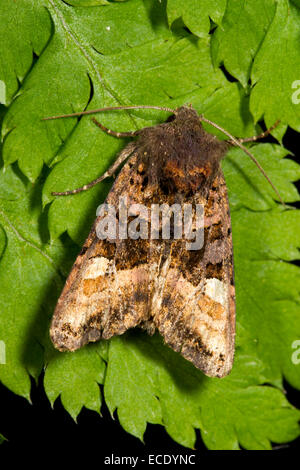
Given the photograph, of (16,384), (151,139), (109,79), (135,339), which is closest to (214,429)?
(135,339)

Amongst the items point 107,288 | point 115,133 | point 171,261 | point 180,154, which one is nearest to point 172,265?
point 171,261

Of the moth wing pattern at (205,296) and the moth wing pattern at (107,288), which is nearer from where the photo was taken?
the moth wing pattern at (107,288)

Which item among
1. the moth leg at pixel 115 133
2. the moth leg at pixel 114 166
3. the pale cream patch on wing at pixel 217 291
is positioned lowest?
the pale cream patch on wing at pixel 217 291

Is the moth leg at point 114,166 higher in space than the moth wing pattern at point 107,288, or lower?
higher

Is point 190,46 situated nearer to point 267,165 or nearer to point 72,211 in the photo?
point 267,165

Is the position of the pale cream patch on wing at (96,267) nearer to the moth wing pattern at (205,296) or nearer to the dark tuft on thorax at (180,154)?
the moth wing pattern at (205,296)

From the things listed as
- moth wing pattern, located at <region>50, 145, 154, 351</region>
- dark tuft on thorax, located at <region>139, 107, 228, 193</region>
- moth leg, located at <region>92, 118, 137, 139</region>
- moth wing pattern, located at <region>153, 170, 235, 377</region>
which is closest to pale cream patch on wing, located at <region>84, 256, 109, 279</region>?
moth wing pattern, located at <region>50, 145, 154, 351</region>

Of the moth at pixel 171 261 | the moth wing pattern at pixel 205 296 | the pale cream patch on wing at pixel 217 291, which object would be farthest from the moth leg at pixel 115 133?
the pale cream patch on wing at pixel 217 291

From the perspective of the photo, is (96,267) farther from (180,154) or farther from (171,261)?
(180,154)
